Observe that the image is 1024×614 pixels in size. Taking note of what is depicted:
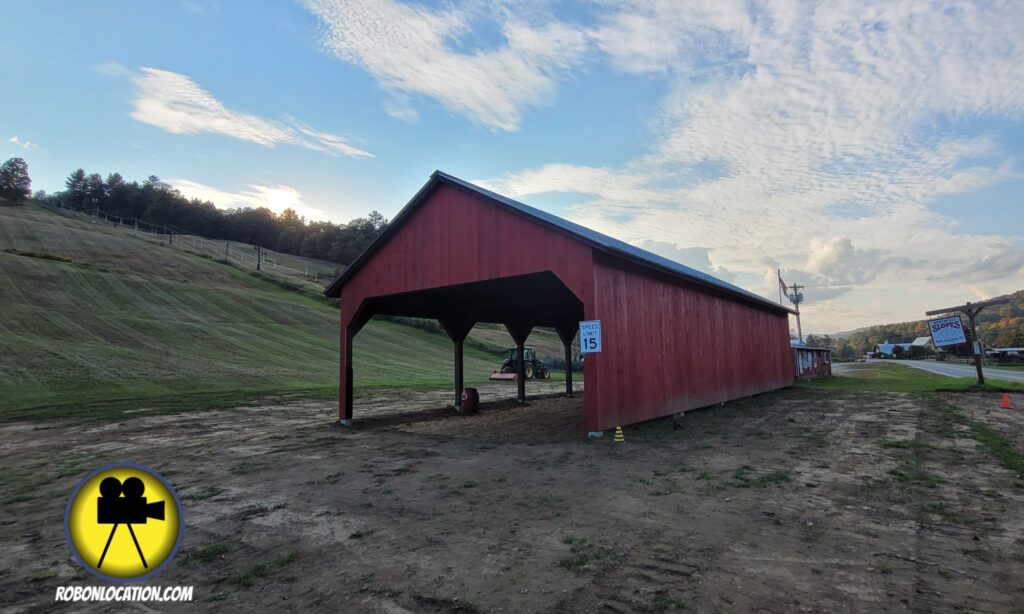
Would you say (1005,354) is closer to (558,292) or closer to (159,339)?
(558,292)

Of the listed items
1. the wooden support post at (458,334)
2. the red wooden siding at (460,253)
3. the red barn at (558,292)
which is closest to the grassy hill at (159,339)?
the wooden support post at (458,334)

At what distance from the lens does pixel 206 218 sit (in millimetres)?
104500

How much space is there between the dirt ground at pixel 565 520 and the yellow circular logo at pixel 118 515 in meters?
0.88

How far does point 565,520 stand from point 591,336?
490 cm

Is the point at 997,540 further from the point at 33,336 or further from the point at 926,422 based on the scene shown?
the point at 33,336

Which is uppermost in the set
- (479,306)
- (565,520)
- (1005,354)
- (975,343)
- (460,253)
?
(460,253)

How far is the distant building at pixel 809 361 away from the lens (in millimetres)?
29797

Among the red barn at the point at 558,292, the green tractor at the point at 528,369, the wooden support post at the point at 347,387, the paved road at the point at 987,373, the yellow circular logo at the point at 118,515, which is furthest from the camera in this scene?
the green tractor at the point at 528,369

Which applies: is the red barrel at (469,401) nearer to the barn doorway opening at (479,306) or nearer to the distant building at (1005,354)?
the barn doorway opening at (479,306)

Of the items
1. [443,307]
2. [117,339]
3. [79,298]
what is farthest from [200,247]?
[443,307]

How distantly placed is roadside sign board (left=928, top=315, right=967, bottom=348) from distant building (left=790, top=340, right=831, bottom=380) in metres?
8.86

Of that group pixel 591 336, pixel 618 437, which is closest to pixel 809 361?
pixel 618 437

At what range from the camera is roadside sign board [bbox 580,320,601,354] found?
9.58 meters

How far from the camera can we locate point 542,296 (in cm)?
1472
